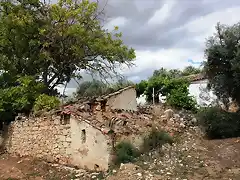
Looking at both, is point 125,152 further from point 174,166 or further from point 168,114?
point 168,114

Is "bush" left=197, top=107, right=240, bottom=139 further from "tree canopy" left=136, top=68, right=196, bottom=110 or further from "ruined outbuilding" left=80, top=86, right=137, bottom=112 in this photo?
"tree canopy" left=136, top=68, right=196, bottom=110

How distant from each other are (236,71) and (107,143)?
20.3 feet

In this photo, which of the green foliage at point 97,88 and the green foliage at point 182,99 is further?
the green foliage at point 182,99

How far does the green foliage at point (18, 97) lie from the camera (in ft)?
49.0

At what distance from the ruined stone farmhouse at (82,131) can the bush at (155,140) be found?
18.5 inches

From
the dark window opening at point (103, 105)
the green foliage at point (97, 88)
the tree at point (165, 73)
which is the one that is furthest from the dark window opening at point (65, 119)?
the tree at point (165, 73)

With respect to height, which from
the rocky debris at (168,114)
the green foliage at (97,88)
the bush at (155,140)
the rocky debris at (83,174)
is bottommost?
the rocky debris at (83,174)

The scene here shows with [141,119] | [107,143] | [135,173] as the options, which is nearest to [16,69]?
[141,119]

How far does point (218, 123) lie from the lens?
13.5 metres

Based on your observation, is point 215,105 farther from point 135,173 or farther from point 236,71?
point 135,173

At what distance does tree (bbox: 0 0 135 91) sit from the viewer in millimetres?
16219

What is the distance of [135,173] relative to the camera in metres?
9.33

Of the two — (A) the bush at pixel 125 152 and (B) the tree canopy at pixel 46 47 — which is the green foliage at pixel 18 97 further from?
(A) the bush at pixel 125 152

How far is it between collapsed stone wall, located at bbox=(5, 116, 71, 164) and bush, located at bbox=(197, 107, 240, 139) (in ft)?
18.9
